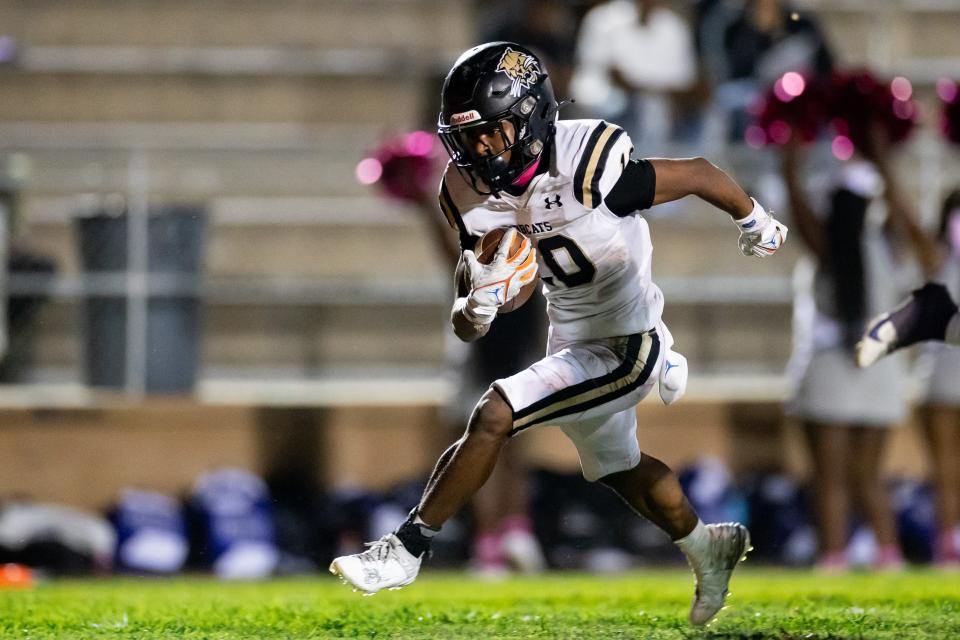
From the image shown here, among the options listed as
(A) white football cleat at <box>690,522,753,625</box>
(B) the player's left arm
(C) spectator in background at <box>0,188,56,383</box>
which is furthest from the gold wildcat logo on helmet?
(C) spectator in background at <box>0,188,56,383</box>

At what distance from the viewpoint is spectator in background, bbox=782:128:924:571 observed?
8.16 meters

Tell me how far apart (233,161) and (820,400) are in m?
4.38

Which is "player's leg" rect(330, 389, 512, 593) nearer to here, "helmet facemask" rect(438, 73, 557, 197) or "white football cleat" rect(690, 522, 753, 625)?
"helmet facemask" rect(438, 73, 557, 197)

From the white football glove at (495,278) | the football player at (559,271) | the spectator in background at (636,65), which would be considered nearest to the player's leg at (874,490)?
the spectator in background at (636,65)

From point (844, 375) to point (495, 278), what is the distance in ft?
13.7

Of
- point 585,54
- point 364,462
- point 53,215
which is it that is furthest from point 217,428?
point 585,54

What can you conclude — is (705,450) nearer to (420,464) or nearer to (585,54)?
(420,464)

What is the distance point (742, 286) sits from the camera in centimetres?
988

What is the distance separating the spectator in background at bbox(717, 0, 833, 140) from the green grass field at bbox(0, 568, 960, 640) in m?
3.21

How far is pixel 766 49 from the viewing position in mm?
9500

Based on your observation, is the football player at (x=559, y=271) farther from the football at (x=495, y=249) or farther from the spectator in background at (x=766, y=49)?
the spectator in background at (x=766, y=49)

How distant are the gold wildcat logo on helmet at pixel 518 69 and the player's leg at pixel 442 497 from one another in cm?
96

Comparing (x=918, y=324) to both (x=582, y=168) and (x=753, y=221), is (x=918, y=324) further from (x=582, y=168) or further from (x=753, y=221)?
(x=582, y=168)

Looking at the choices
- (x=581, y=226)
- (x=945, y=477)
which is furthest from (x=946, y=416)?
(x=581, y=226)
